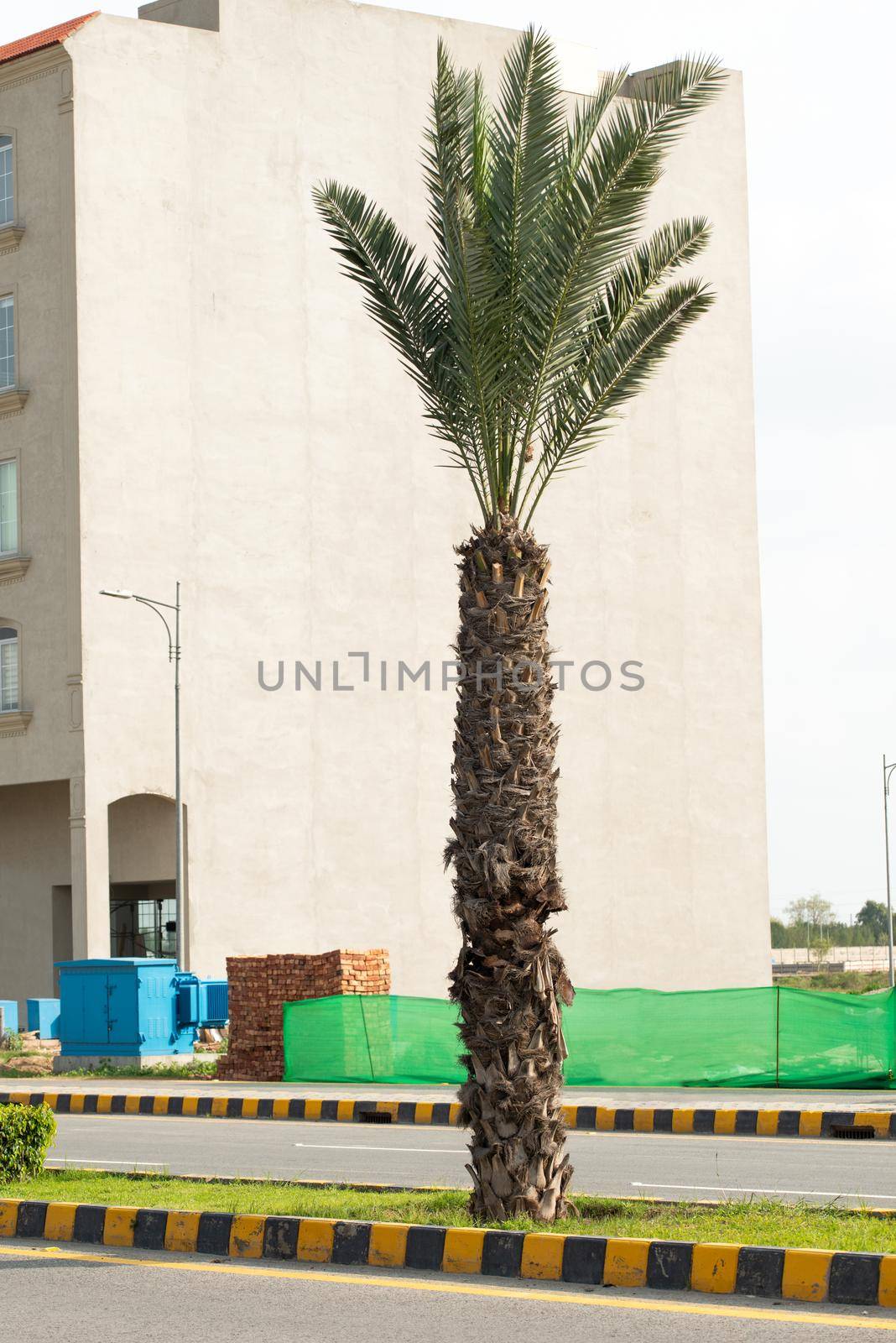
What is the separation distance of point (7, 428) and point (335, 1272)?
1225 inches

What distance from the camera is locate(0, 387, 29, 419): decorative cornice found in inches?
1491

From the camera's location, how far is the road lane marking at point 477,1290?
8039 millimetres

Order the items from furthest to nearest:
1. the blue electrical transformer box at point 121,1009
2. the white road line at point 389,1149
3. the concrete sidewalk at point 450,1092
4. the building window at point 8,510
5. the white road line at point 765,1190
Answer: the building window at point 8,510 → the blue electrical transformer box at point 121,1009 → the concrete sidewalk at point 450,1092 → the white road line at point 389,1149 → the white road line at point 765,1190

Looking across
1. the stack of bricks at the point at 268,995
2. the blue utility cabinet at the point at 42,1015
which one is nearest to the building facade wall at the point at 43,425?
the blue utility cabinet at the point at 42,1015

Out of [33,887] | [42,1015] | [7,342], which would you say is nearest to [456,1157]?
[42,1015]

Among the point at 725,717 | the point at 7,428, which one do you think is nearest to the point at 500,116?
the point at 7,428

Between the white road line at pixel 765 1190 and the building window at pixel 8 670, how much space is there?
1061 inches

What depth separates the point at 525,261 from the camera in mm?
11562

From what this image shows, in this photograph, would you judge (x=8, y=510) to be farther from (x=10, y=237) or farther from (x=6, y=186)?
(x=6, y=186)

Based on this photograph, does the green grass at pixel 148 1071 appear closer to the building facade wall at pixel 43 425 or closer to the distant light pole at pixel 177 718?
the distant light pole at pixel 177 718

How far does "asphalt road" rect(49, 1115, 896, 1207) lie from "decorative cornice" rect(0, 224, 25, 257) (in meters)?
23.5

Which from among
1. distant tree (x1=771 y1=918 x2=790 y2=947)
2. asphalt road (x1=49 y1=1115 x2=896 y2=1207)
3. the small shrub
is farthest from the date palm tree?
distant tree (x1=771 y1=918 x2=790 y2=947)

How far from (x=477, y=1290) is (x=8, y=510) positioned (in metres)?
31.4

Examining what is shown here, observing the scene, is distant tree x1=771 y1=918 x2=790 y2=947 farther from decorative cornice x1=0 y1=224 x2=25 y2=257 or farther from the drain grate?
the drain grate
